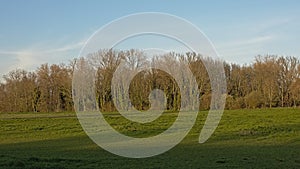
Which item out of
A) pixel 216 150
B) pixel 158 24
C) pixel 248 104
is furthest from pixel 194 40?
pixel 248 104

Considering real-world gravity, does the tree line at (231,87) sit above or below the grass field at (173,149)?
above

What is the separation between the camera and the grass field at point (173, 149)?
60.6 feet

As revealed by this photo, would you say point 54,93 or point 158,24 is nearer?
point 158,24

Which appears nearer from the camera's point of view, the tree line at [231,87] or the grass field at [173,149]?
the grass field at [173,149]

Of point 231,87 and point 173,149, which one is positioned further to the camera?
point 231,87

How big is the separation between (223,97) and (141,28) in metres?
8.56

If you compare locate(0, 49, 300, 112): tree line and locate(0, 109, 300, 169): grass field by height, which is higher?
locate(0, 49, 300, 112): tree line

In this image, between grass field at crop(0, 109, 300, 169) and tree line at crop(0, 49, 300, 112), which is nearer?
grass field at crop(0, 109, 300, 169)

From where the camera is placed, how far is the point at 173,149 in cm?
2575

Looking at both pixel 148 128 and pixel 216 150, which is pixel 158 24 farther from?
pixel 148 128

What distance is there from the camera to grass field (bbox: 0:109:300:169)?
18469 millimetres

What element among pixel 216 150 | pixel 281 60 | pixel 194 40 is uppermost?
pixel 281 60

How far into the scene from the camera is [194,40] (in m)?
14.4

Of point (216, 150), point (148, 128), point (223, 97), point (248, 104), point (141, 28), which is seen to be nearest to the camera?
point (141, 28)
